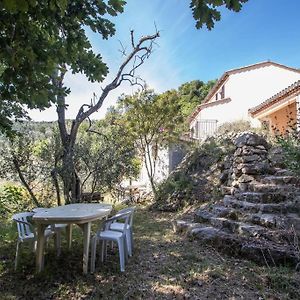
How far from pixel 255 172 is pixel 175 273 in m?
4.13

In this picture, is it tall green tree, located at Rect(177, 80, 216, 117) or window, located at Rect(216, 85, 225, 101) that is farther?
tall green tree, located at Rect(177, 80, 216, 117)

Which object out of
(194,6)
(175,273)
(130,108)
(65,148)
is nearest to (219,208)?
(175,273)

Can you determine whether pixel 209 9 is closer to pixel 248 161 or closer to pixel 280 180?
pixel 280 180

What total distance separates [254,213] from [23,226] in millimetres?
4113

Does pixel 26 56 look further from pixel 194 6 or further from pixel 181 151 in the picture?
pixel 181 151

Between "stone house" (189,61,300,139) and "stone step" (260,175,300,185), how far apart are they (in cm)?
886

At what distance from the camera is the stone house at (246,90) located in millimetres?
16375

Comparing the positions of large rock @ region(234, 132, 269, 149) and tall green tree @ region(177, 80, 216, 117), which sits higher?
tall green tree @ region(177, 80, 216, 117)

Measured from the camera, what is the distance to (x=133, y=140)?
10672 mm

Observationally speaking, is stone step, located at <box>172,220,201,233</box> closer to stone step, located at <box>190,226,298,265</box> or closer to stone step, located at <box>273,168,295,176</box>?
stone step, located at <box>190,226,298,265</box>

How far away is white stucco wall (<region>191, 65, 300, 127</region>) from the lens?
648 inches

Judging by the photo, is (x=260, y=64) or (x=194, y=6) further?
(x=260, y=64)

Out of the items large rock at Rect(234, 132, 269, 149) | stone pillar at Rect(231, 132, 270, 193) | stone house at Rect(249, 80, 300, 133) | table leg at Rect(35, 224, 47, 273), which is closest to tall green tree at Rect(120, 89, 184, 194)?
stone pillar at Rect(231, 132, 270, 193)

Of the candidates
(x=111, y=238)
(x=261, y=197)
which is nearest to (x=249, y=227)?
(x=261, y=197)
